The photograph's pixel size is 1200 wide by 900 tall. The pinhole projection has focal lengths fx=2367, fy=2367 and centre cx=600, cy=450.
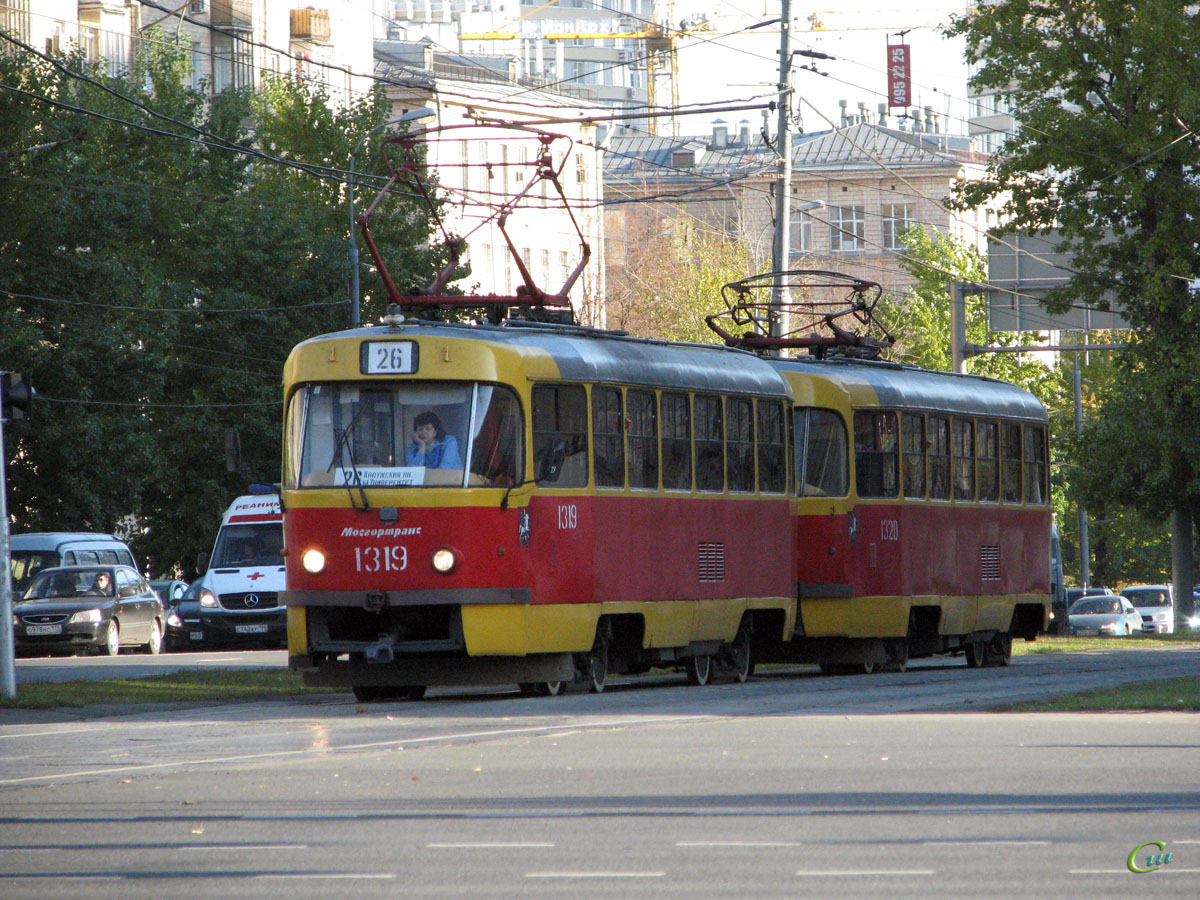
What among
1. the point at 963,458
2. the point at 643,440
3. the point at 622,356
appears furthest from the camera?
the point at 963,458

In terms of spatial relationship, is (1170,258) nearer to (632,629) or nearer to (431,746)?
(632,629)

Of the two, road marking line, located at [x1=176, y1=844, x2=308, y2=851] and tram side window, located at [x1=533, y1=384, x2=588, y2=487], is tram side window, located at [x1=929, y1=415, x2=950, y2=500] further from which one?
road marking line, located at [x1=176, y1=844, x2=308, y2=851]

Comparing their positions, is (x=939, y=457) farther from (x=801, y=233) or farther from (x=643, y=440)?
(x=801, y=233)

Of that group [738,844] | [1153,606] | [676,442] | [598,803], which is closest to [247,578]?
[676,442]

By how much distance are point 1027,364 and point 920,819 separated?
7232cm

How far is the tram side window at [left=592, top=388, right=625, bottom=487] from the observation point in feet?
65.8

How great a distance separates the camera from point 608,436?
20266mm

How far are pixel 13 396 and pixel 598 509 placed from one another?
4922mm

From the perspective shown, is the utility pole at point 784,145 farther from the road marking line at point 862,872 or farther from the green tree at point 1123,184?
the road marking line at point 862,872

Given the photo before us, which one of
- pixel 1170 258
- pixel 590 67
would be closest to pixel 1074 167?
pixel 1170 258

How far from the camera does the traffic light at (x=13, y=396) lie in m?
19.5

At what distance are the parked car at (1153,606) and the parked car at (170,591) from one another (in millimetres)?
26420

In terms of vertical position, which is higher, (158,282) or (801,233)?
(801,233)

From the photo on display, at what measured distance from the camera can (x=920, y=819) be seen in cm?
1024
